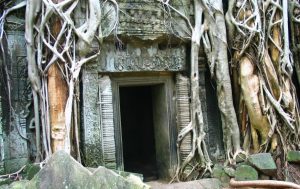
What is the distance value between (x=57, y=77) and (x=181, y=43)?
61.9 inches

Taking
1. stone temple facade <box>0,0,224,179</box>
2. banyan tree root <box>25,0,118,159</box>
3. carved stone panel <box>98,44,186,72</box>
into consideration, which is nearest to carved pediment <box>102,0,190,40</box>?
stone temple facade <box>0,0,224,179</box>

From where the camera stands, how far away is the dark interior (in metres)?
6.37

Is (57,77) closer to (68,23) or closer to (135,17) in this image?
(68,23)

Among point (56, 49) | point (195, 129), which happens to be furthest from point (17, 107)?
point (195, 129)

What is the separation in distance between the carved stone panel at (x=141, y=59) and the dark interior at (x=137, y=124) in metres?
1.65

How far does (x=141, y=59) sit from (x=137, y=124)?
2.57m

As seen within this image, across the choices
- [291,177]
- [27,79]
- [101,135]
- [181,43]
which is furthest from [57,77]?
[291,177]

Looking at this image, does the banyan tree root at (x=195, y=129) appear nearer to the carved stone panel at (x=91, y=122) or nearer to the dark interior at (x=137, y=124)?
the carved stone panel at (x=91, y=122)

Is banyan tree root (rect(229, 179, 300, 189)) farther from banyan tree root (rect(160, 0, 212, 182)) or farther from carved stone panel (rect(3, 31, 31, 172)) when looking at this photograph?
carved stone panel (rect(3, 31, 31, 172))

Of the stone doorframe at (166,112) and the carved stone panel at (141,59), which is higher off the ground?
the carved stone panel at (141,59)

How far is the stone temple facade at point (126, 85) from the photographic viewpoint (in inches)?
154

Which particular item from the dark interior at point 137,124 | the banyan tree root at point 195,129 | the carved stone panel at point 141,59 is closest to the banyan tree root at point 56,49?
the carved stone panel at point 141,59

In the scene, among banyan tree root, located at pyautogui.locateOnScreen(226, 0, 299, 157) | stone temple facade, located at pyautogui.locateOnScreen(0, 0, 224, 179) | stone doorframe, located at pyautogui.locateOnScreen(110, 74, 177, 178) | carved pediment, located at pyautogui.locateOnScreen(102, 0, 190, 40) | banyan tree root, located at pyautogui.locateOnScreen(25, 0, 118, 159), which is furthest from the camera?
banyan tree root, located at pyautogui.locateOnScreen(226, 0, 299, 157)

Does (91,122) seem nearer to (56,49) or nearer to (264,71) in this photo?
(56,49)
